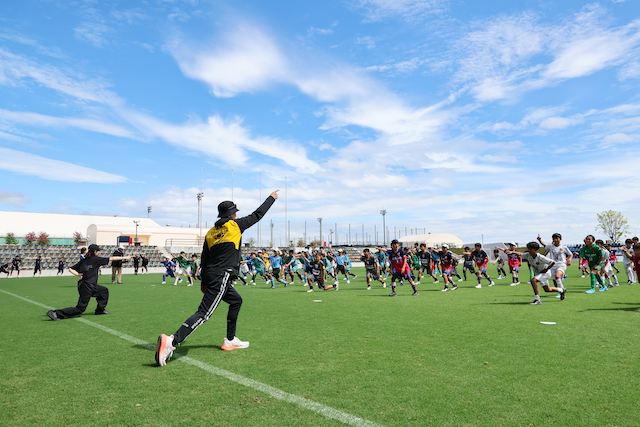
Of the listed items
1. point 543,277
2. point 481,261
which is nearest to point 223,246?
point 543,277

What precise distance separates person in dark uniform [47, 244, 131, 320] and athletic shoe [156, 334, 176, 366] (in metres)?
4.89

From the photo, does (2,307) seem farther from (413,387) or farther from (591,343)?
(591,343)

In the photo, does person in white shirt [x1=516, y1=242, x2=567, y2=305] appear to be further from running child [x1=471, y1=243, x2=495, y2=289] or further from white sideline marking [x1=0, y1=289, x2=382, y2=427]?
white sideline marking [x1=0, y1=289, x2=382, y2=427]

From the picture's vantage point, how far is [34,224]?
76250 mm

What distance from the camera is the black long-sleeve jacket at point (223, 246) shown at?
5.68 metres

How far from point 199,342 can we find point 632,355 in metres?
6.43

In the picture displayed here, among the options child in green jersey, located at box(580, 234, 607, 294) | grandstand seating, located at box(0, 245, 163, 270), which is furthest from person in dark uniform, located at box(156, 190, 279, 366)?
grandstand seating, located at box(0, 245, 163, 270)

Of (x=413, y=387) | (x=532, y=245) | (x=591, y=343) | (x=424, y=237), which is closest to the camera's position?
(x=413, y=387)

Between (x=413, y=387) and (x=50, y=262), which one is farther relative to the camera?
(x=50, y=262)

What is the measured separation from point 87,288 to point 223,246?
584 centimetres

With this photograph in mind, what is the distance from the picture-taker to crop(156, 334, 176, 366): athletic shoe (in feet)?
16.7

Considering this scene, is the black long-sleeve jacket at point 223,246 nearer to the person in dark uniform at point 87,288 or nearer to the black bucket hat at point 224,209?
the black bucket hat at point 224,209

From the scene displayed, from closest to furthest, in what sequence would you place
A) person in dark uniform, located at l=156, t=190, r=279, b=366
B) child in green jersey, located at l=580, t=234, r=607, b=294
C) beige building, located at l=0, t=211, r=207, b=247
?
person in dark uniform, located at l=156, t=190, r=279, b=366, child in green jersey, located at l=580, t=234, r=607, b=294, beige building, located at l=0, t=211, r=207, b=247

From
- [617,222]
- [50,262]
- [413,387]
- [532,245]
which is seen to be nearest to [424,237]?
[617,222]
